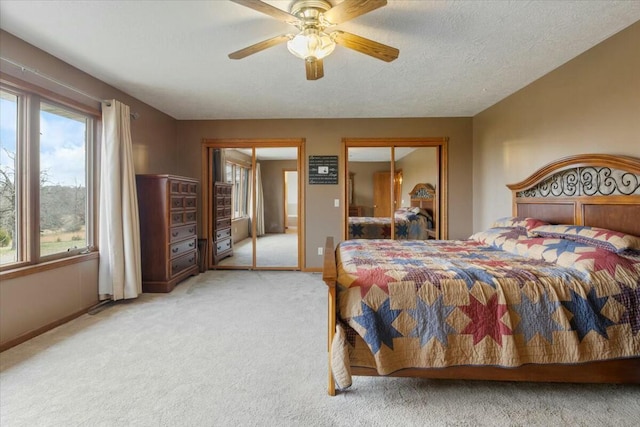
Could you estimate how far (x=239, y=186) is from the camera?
5.07m

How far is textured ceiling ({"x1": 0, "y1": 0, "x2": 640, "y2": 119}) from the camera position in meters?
2.00

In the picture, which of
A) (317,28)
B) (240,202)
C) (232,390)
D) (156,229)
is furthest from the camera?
(240,202)

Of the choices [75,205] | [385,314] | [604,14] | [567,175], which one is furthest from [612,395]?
[75,205]

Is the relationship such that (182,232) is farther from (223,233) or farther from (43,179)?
(43,179)

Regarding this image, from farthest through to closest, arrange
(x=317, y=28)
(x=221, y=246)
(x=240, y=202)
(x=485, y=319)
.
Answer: (x=240, y=202)
(x=221, y=246)
(x=317, y=28)
(x=485, y=319)

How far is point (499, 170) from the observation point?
12.7 feet

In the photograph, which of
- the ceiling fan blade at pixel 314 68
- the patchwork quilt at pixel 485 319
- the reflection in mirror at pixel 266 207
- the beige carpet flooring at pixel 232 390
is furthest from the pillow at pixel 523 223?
the reflection in mirror at pixel 266 207

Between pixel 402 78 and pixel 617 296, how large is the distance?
8.20ft

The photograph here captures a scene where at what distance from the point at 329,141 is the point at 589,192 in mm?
3158

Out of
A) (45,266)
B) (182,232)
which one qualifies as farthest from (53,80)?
(182,232)

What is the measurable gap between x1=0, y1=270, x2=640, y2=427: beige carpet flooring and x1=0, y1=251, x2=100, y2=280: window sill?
0.55 meters

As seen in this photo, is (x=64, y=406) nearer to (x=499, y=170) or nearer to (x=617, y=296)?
(x=617, y=296)

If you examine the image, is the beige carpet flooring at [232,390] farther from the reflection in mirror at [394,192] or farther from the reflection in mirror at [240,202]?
the reflection in mirror at [394,192]

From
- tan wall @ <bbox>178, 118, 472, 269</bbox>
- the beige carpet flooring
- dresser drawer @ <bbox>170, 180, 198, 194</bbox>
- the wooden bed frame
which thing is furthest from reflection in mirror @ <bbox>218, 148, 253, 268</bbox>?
the wooden bed frame
